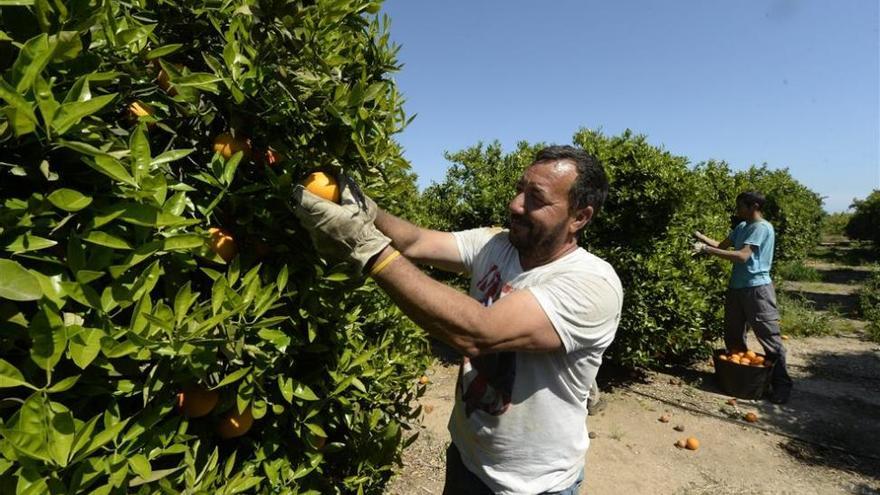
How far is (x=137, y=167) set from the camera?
106 cm

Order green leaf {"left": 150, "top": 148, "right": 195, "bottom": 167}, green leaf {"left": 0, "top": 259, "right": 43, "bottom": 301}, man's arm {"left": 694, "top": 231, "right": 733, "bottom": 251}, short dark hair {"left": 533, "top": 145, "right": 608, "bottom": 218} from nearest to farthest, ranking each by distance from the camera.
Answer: green leaf {"left": 0, "top": 259, "right": 43, "bottom": 301} < green leaf {"left": 150, "top": 148, "right": 195, "bottom": 167} < short dark hair {"left": 533, "top": 145, "right": 608, "bottom": 218} < man's arm {"left": 694, "top": 231, "right": 733, "bottom": 251}

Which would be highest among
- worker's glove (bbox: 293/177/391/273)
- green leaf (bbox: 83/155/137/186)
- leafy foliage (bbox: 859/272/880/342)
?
green leaf (bbox: 83/155/137/186)

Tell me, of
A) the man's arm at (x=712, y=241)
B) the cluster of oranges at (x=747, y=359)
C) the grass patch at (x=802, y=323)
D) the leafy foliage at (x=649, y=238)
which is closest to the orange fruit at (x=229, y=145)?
the leafy foliage at (x=649, y=238)

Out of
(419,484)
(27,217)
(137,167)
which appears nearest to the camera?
(27,217)

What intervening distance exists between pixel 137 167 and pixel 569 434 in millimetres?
1757

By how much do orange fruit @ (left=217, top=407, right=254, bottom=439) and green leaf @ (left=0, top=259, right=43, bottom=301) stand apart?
2.35 feet

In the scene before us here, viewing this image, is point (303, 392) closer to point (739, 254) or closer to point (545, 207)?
point (545, 207)

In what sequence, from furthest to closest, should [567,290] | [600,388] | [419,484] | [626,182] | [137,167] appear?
[600,388], [626,182], [419,484], [567,290], [137,167]

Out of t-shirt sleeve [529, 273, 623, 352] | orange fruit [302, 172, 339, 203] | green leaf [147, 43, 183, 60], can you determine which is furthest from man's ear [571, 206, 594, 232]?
green leaf [147, 43, 183, 60]

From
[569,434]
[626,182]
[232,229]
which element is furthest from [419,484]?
[626,182]

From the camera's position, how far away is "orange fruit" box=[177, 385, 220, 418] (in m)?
1.34

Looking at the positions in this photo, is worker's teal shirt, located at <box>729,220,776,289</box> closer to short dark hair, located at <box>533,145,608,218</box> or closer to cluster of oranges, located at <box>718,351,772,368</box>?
cluster of oranges, located at <box>718,351,772,368</box>

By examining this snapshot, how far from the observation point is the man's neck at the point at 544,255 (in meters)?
2.19

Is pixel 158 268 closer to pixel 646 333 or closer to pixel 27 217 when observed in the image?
pixel 27 217
